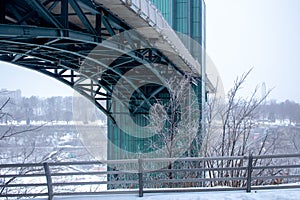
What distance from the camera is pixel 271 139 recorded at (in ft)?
42.6

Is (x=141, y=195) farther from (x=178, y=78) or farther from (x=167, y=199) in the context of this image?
(x=178, y=78)

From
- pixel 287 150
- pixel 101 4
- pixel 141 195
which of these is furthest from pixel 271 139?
pixel 101 4

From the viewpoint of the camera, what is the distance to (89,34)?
32.4 feet

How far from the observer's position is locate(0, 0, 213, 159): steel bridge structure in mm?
8359

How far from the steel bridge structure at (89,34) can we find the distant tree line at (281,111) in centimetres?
452

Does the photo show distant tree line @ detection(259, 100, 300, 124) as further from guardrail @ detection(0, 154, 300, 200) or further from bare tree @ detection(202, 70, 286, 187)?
A: guardrail @ detection(0, 154, 300, 200)

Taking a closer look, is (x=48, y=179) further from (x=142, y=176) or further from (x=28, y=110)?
(x=28, y=110)

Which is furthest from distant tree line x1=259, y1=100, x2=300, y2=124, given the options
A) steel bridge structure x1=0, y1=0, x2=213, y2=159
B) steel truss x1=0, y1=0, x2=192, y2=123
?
steel truss x1=0, y1=0, x2=192, y2=123

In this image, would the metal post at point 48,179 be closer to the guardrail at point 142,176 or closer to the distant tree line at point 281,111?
the guardrail at point 142,176

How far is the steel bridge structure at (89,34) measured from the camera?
836 cm

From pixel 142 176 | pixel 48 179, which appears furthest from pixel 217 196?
pixel 48 179

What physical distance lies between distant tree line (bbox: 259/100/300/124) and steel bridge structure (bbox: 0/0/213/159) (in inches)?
178

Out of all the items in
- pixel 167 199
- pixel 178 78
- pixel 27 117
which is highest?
pixel 178 78

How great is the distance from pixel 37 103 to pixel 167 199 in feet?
26.1
